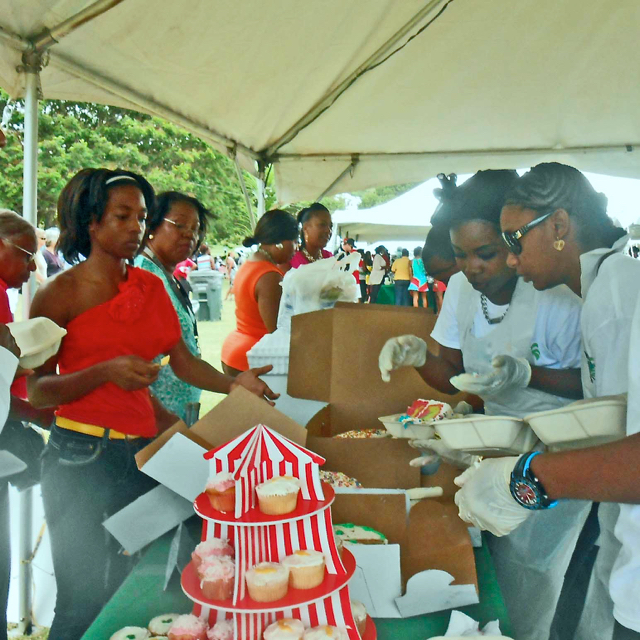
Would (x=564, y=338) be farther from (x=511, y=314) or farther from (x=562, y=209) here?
(x=562, y=209)

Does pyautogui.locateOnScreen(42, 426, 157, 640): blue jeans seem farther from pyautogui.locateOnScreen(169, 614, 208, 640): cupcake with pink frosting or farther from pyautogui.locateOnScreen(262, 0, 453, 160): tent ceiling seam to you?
pyautogui.locateOnScreen(262, 0, 453, 160): tent ceiling seam

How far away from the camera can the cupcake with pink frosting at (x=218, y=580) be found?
949 mm

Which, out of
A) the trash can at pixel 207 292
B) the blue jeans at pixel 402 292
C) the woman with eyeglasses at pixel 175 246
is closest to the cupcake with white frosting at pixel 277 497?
the woman with eyeglasses at pixel 175 246

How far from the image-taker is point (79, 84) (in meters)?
2.74

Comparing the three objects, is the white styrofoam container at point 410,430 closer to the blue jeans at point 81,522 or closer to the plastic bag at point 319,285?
the blue jeans at point 81,522

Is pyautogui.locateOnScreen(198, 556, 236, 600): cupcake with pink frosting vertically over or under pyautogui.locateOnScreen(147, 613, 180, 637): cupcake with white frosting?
over

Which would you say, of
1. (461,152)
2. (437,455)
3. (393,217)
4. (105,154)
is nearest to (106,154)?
(105,154)

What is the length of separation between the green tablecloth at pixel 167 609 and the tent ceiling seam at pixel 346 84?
288 centimetres

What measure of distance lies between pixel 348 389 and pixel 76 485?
78 centimetres

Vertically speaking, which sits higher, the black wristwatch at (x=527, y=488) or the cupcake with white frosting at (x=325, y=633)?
the black wristwatch at (x=527, y=488)

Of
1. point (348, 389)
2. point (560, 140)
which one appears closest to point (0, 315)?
A: point (348, 389)

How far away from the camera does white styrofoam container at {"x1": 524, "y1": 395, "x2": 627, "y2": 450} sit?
1.04 m

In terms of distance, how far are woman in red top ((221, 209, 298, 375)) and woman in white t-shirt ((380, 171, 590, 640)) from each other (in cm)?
121

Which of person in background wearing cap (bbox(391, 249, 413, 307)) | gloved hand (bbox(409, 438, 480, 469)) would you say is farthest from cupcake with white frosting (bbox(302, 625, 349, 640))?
person in background wearing cap (bbox(391, 249, 413, 307))
